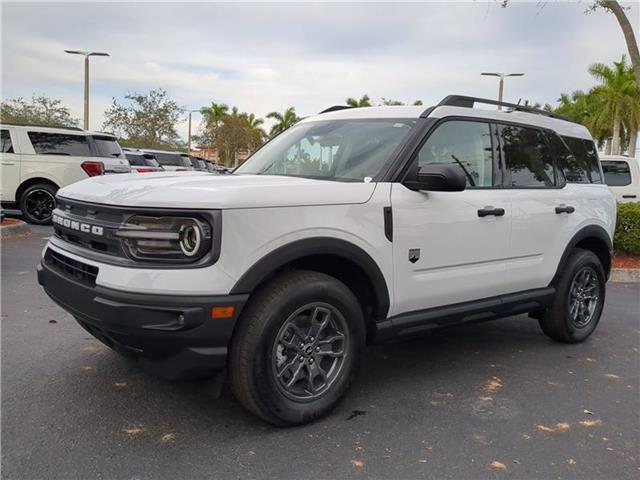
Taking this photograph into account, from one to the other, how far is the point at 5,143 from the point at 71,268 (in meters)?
9.45

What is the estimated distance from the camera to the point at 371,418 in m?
3.29

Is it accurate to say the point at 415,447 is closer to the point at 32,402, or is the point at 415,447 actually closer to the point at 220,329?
the point at 220,329

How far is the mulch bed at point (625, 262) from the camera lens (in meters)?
8.80

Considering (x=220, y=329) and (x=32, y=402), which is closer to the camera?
(x=220, y=329)

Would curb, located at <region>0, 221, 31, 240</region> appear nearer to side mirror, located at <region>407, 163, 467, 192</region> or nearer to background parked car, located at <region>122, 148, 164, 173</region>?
background parked car, located at <region>122, 148, 164, 173</region>

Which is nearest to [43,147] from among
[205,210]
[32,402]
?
[32,402]

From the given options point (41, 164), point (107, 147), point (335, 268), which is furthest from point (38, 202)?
point (335, 268)

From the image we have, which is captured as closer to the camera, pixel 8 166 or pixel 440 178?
pixel 440 178

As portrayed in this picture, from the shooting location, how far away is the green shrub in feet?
29.0

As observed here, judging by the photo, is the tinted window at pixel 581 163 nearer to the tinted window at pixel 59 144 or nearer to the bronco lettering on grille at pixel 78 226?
the bronco lettering on grille at pixel 78 226

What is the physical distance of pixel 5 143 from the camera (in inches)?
433

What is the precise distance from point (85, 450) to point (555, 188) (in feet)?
13.0

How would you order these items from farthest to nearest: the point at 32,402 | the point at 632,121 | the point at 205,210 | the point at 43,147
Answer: the point at 632,121, the point at 43,147, the point at 32,402, the point at 205,210

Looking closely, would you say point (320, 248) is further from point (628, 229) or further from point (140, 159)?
point (140, 159)
